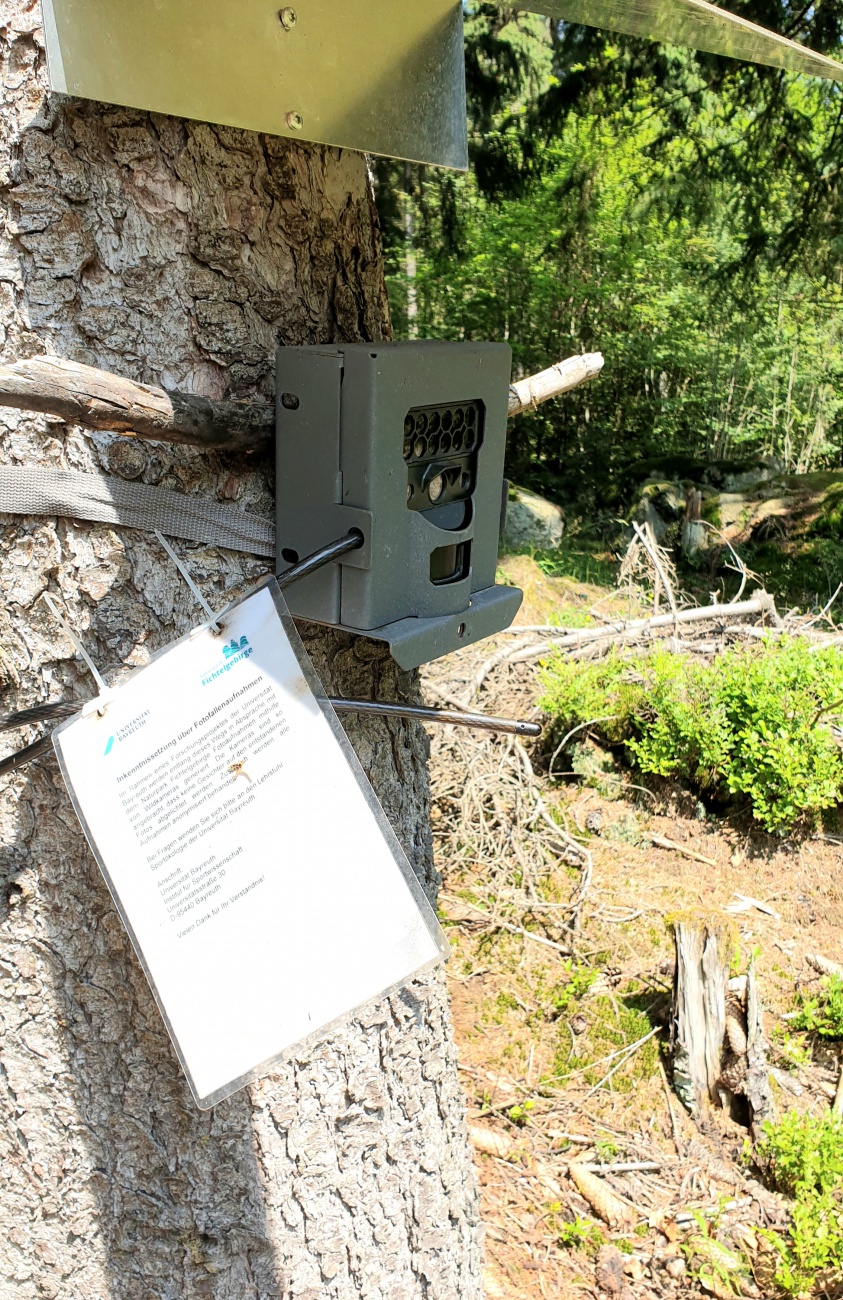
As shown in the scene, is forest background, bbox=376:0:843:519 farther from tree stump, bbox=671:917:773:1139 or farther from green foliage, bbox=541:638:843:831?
tree stump, bbox=671:917:773:1139

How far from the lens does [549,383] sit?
1792mm

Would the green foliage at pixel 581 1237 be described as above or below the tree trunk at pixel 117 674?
below

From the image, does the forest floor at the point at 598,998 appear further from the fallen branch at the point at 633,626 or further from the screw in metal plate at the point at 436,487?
the screw in metal plate at the point at 436,487

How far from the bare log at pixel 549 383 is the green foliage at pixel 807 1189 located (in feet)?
7.07

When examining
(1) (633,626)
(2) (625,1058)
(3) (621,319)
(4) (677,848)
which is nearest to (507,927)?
(2) (625,1058)

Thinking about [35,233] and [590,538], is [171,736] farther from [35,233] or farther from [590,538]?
[590,538]

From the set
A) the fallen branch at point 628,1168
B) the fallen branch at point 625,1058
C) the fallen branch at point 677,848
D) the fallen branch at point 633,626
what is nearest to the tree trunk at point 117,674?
the fallen branch at point 628,1168

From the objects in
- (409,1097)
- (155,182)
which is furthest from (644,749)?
(155,182)

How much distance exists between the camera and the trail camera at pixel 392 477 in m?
1.22

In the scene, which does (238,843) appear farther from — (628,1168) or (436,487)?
(628,1168)

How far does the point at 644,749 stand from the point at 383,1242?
279 cm

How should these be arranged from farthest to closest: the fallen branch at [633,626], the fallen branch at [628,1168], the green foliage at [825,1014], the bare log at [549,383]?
the fallen branch at [633,626], the green foliage at [825,1014], the fallen branch at [628,1168], the bare log at [549,383]

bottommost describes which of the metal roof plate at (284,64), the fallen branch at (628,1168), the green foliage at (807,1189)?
the fallen branch at (628,1168)

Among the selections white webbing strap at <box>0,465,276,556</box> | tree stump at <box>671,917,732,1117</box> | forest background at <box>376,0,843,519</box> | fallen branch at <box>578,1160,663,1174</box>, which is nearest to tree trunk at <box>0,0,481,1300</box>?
white webbing strap at <box>0,465,276,556</box>
